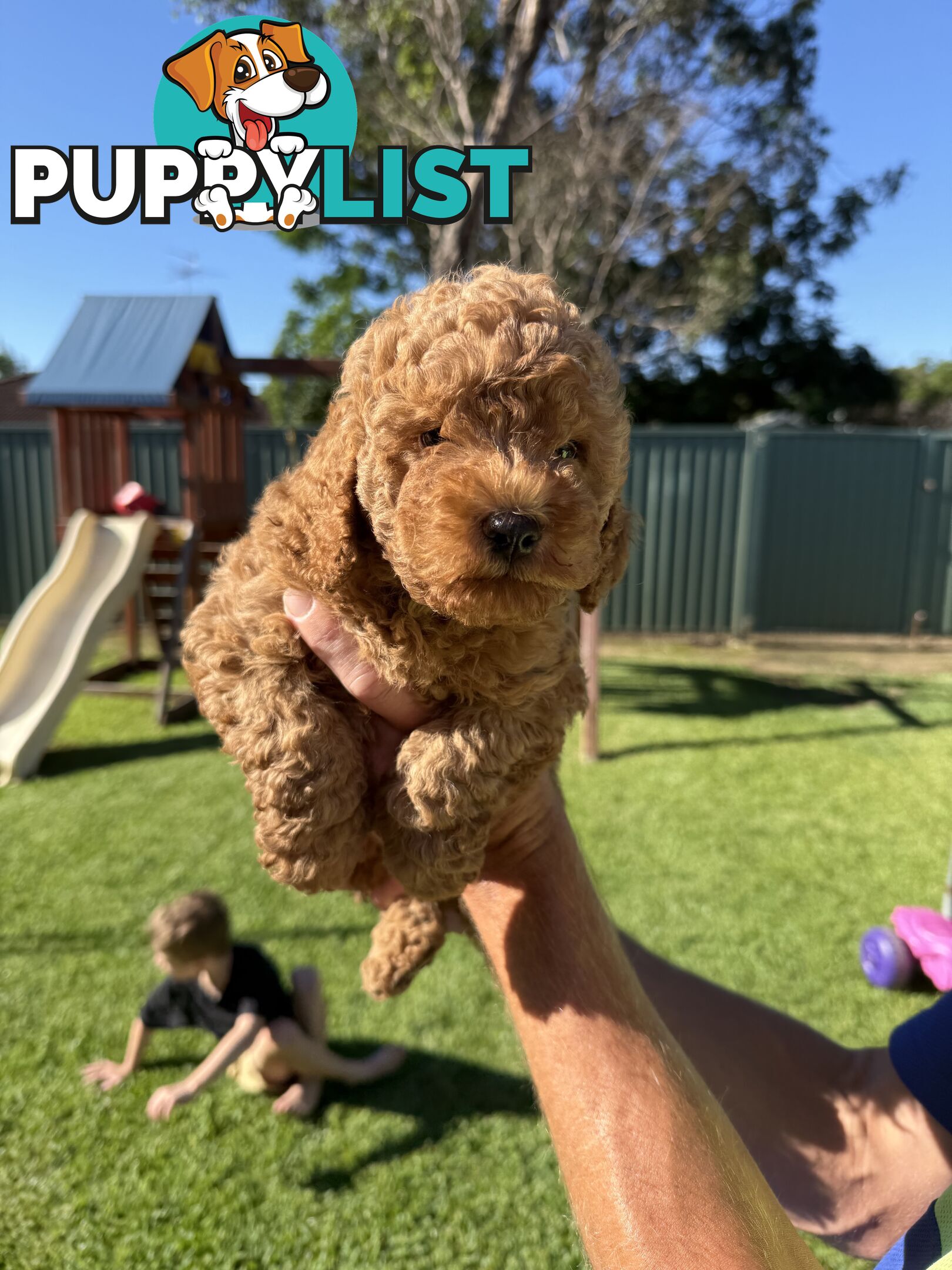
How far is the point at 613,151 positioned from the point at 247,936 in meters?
16.4

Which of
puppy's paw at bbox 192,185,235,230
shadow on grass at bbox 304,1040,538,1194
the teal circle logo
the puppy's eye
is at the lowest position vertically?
shadow on grass at bbox 304,1040,538,1194

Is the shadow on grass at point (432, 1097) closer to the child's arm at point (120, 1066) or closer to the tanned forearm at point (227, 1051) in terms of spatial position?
the tanned forearm at point (227, 1051)

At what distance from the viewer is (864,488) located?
1305 centimetres

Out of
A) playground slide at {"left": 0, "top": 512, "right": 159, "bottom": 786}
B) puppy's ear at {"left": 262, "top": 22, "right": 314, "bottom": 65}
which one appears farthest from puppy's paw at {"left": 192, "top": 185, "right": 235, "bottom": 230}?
playground slide at {"left": 0, "top": 512, "right": 159, "bottom": 786}

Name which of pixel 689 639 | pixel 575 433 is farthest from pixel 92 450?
pixel 575 433

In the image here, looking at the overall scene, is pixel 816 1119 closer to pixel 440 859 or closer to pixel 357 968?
pixel 440 859

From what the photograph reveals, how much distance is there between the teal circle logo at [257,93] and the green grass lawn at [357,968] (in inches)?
145

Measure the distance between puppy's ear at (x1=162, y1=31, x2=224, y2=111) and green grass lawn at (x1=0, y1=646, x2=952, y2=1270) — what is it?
4135mm

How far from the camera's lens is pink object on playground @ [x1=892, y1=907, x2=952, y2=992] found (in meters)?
3.89

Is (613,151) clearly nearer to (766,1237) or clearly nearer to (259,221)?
(259,221)

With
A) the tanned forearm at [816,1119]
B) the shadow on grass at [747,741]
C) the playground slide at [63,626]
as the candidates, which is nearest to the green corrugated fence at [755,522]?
the playground slide at [63,626]

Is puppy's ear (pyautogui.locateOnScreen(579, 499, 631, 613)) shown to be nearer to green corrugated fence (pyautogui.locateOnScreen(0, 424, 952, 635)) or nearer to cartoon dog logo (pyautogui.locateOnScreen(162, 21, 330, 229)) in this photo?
cartoon dog logo (pyautogui.locateOnScreen(162, 21, 330, 229))

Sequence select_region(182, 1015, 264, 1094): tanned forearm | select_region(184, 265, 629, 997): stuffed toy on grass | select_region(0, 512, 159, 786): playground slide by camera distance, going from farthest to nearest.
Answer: select_region(0, 512, 159, 786): playground slide, select_region(182, 1015, 264, 1094): tanned forearm, select_region(184, 265, 629, 997): stuffed toy on grass

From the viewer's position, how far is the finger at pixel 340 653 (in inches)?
60.6
